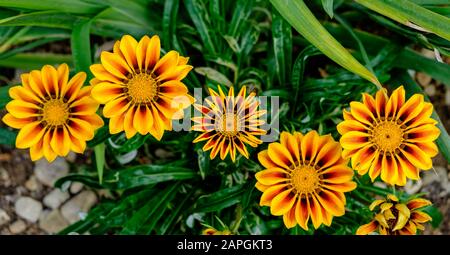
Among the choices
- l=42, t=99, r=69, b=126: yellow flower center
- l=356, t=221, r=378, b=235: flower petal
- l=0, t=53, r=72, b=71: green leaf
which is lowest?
l=356, t=221, r=378, b=235: flower petal

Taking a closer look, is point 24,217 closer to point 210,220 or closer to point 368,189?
point 210,220

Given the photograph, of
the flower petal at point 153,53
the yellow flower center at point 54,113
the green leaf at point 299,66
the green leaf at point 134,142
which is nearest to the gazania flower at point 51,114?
the yellow flower center at point 54,113

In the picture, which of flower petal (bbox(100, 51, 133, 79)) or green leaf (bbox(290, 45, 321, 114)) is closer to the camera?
flower petal (bbox(100, 51, 133, 79))

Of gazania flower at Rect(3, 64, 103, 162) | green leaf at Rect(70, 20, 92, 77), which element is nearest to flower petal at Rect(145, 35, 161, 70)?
gazania flower at Rect(3, 64, 103, 162)

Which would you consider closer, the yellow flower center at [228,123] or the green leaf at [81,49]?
the yellow flower center at [228,123]

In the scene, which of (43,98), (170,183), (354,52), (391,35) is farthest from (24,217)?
(391,35)

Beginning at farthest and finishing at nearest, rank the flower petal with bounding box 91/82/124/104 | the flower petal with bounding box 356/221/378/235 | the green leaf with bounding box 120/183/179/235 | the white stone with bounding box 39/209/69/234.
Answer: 1. the white stone with bounding box 39/209/69/234
2. the green leaf with bounding box 120/183/179/235
3. the flower petal with bounding box 356/221/378/235
4. the flower petal with bounding box 91/82/124/104

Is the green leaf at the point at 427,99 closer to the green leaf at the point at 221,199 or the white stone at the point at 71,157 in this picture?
the green leaf at the point at 221,199

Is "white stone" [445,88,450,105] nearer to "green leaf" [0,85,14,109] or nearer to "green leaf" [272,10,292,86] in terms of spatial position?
"green leaf" [272,10,292,86]
